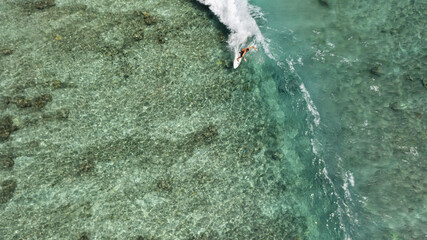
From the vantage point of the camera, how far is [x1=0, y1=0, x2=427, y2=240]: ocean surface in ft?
22.7

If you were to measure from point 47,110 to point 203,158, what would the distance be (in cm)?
396

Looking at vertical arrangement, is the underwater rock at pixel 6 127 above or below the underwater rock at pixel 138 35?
below

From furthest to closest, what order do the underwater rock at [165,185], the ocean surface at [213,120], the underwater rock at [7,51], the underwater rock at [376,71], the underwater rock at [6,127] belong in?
1. the underwater rock at [7,51]
2. the underwater rock at [376,71]
3. the underwater rock at [6,127]
4. the underwater rock at [165,185]
5. the ocean surface at [213,120]

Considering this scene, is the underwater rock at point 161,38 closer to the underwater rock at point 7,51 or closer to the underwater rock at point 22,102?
the underwater rock at point 22,102

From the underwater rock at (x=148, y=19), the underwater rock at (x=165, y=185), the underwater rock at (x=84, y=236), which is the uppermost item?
the underwater rock at (x=148, y=19)

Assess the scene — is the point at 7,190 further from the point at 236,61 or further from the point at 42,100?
the point at 236,61

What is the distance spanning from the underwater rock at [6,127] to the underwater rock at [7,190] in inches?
42.9

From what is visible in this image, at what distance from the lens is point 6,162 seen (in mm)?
7340

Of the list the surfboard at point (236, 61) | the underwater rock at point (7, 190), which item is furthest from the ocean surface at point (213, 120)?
the surfboard at point (236, 61)

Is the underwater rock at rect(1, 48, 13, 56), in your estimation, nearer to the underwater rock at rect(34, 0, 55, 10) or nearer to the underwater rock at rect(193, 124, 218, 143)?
the underwater rock at rect(34, 0, 55, 10)

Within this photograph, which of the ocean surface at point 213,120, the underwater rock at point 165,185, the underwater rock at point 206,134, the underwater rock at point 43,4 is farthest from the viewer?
the underwater rock at point 43,4

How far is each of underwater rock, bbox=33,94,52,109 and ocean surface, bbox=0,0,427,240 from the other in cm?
3

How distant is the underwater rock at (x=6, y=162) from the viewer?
7301 millimetres

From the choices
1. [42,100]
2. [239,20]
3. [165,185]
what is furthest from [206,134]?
[42,100]
